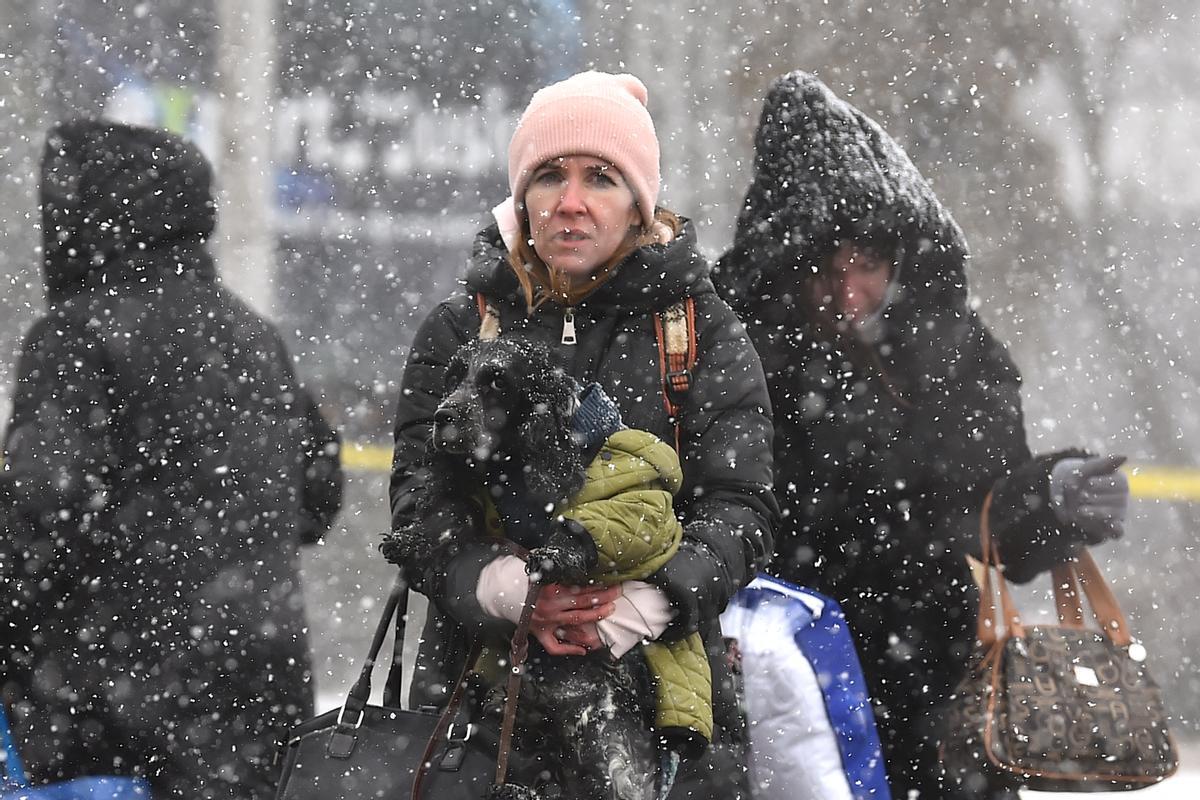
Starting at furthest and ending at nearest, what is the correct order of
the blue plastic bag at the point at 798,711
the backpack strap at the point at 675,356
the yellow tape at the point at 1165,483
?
the yellow tape at the point at 1165,483 < the blue plastic bag at the point at 798,711 < the backpack strap at the point at 675,356

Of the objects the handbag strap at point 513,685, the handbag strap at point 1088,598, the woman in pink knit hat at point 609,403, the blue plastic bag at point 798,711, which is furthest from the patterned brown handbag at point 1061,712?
the handbag strap at point 513,685

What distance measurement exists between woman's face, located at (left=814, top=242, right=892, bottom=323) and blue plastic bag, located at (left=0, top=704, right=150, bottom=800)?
1.82 metres

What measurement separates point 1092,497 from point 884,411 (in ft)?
1.61

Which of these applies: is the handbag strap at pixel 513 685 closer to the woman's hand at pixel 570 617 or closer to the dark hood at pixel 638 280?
the woman's hand at pixel 570 617

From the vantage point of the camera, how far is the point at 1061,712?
10.6ft

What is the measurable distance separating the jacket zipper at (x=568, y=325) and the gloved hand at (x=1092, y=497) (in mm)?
1501

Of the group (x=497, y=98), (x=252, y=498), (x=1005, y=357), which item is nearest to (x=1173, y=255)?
(x=497, y=98)

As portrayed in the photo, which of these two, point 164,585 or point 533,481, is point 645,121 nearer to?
point 533,481

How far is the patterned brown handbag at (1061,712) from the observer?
322 cm

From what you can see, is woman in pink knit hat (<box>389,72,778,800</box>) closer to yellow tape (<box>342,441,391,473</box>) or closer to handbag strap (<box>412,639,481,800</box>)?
handbag strap (<box>412,639,481,800</box>)

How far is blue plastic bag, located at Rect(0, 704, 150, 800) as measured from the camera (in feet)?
9.66

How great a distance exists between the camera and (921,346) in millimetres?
3459

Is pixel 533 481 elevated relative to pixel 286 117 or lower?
lower

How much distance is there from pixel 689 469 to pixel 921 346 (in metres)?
1.29
